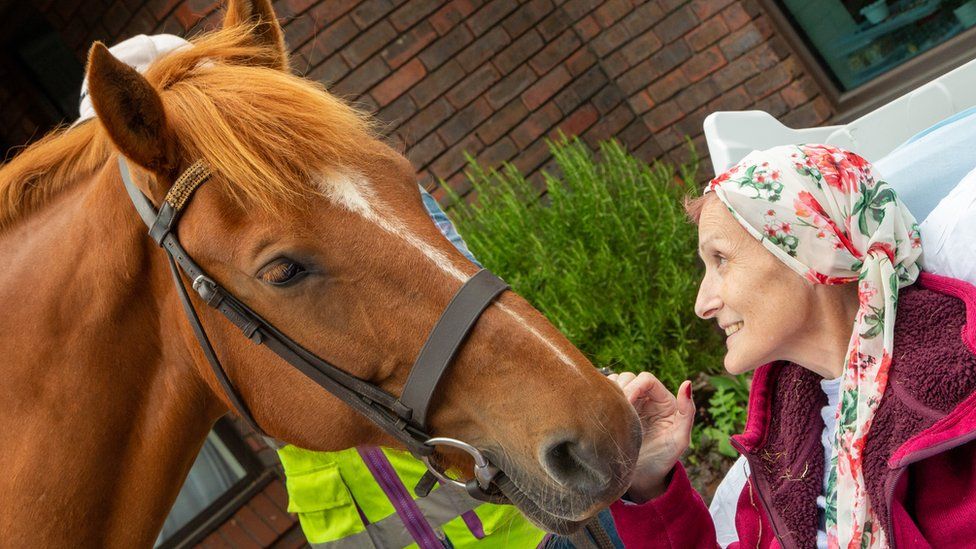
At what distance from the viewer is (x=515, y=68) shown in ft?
16.4

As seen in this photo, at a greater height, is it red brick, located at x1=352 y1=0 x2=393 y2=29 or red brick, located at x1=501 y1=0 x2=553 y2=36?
red brick, located at x1=352 y1=0 x2=393 y2=29

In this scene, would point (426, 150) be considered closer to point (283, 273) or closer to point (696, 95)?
point (696, 95)

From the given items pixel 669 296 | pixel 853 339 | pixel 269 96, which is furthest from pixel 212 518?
pixel 853 339

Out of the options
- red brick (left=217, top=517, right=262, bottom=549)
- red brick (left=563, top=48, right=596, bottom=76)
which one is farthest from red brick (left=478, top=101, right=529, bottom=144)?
red brick (left=217, top=517, right=262, bottom=549)

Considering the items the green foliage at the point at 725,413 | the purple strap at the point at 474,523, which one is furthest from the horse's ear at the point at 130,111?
the green foliage at the point at 725,413

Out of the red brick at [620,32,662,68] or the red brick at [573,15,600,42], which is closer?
the red brick at [620,32,662,68]

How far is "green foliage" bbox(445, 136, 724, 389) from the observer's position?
3.59 metres

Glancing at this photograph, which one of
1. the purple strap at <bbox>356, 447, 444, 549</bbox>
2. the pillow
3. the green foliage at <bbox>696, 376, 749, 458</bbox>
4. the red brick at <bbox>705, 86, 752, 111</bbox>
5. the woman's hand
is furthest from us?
the red brick at <bbox>705, 86, 752, 111</bbox>

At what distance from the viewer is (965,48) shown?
4.17 m

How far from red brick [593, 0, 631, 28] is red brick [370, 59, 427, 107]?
1070 millimetres

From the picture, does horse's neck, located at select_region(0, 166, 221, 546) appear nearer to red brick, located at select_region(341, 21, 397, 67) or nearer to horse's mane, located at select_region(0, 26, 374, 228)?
horse's mane, located at select_region(0, 26, 374, 228)

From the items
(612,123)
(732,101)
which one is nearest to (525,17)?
(612,123)

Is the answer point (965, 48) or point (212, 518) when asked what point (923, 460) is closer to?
point (965, 48)

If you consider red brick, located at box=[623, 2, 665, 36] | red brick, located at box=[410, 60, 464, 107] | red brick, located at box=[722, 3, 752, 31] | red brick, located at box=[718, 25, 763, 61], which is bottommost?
red brick, located at box=[718, 25, 763, 61]
